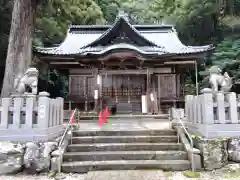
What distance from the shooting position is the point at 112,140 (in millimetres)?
5180

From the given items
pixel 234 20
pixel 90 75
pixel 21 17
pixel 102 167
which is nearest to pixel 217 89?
pixel 102 167

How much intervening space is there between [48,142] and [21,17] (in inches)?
228

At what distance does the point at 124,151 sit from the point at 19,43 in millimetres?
5911

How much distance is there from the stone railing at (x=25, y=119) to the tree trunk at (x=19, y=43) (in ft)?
10.8

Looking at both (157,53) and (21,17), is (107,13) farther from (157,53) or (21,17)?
(21,17)

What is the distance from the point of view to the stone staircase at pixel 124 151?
4316 mm

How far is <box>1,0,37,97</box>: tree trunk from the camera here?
752cm

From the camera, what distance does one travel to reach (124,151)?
15.8 feet

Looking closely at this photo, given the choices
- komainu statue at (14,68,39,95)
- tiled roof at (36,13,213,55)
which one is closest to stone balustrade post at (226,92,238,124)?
komainu statue at (14,68,39,95)

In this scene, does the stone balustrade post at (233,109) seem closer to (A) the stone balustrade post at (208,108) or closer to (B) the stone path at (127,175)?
(A) the stone balustrade post at (208,108)

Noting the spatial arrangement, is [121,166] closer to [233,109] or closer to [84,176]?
[84,176]

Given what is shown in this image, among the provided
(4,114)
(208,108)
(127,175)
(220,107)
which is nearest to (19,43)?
(4,114)

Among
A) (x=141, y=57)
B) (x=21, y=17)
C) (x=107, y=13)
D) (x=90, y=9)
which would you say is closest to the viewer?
(x=21, y=17)

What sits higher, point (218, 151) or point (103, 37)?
point (103, 37)
